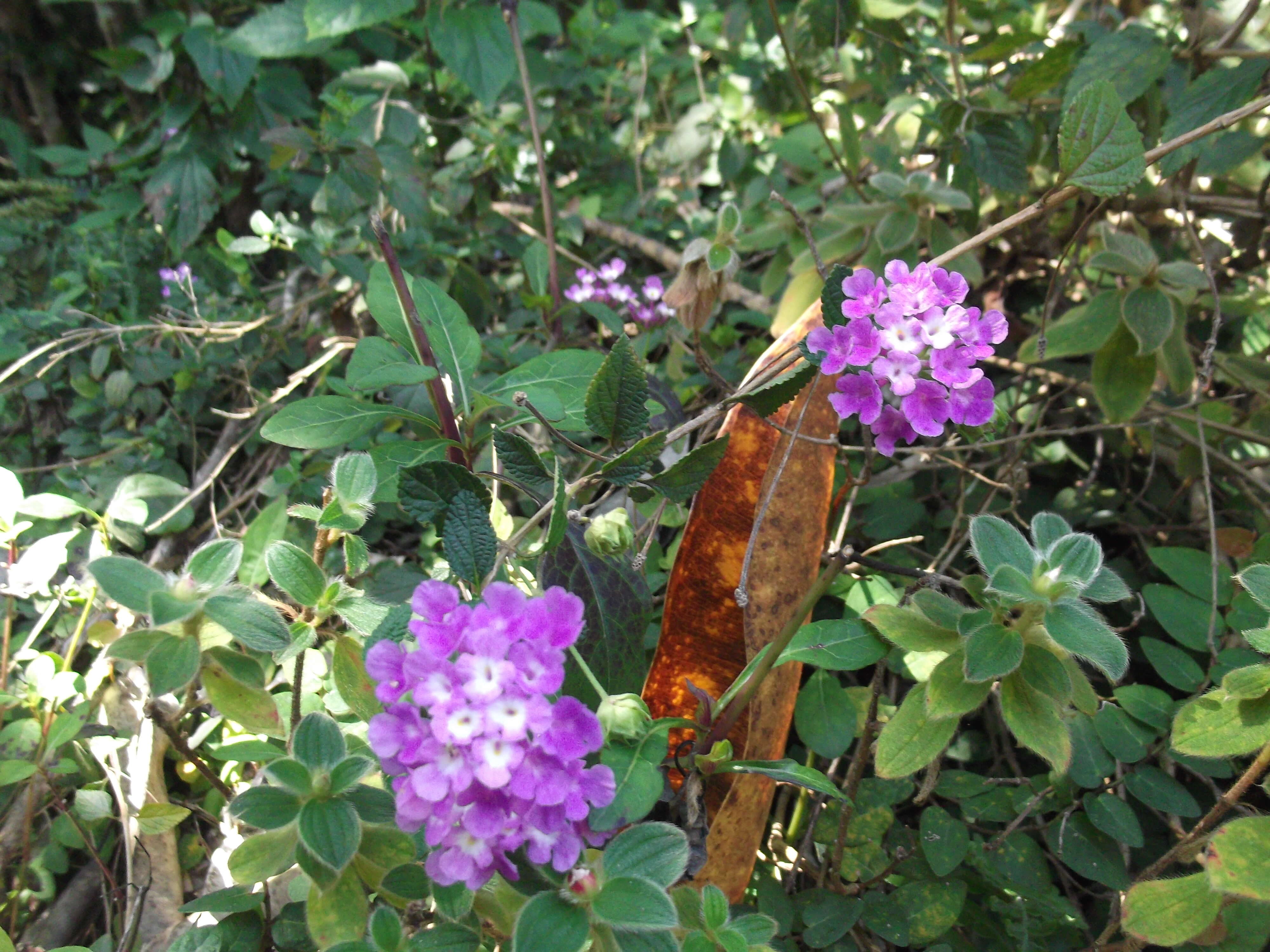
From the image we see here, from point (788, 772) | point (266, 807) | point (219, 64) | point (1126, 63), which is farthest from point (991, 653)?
point (219, 64)

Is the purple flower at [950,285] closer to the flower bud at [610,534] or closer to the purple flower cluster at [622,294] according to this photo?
the flower bud at [610,534]

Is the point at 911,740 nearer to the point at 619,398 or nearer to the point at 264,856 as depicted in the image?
the point at 619,398

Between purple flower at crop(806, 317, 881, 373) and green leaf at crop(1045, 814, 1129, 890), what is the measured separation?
2.03 ft

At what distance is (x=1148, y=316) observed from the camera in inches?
52.9

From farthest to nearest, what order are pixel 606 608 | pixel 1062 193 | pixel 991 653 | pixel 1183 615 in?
pixel 1183 615 → pixel 1062 193 → pixel 606 608 → pixel 991 653

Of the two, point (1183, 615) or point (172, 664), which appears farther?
point (1183, 615)

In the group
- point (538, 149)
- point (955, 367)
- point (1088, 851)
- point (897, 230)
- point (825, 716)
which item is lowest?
point (1088, 851)

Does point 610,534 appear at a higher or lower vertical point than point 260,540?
higher

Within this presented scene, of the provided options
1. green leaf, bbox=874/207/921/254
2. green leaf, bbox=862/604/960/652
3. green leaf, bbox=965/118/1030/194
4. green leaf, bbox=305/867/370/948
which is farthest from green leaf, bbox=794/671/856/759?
green leaf, bbox=965/118/1030/194

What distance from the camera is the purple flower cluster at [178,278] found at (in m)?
1.77

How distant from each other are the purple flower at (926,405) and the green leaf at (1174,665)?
0.52m

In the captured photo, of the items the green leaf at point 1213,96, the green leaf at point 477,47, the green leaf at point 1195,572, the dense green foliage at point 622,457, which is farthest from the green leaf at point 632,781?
the green leaf at point 477,47

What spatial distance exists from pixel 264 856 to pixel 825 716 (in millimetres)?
659

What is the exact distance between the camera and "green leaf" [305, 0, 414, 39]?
162 centimetres
